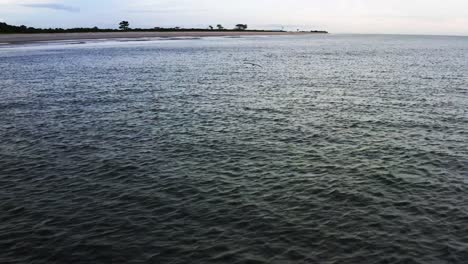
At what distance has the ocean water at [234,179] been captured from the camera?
16.6 m

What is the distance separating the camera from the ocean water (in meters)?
16.6

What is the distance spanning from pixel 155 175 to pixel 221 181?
3.93 meters

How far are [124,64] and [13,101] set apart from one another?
44765 mm

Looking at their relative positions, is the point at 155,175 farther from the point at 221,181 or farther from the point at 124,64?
the point at 124,64

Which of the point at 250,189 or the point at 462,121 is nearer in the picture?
the point at 250,189

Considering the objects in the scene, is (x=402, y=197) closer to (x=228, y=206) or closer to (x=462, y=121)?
(x=228, y=206)

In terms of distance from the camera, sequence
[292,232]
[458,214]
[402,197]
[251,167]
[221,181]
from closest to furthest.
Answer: [292,232], [458,214], [402,197], [221,181], [251,167]

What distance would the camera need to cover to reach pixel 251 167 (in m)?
25.3

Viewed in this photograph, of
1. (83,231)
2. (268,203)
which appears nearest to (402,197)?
(268,203)

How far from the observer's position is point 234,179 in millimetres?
23422

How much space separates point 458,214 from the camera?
63.3 feet

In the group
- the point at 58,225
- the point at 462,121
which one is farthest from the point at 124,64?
the point at 58,225

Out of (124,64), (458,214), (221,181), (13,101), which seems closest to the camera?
(458,214)

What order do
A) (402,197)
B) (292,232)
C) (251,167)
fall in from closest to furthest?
(292,232), (402,197), (251,167)
